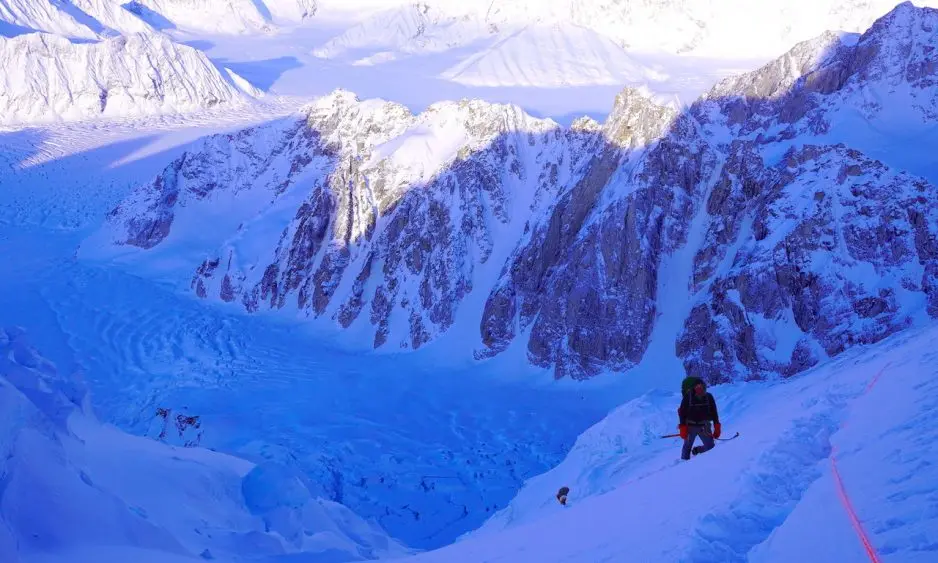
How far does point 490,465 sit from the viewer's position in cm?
3659

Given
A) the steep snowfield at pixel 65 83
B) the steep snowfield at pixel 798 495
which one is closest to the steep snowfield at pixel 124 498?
the steep snowfield at pixel 798 495

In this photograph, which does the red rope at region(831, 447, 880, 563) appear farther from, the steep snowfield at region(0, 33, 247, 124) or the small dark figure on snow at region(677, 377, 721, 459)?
the steep snowfield at region(0, 33, 247, 124)

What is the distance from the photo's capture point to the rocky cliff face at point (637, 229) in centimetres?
3628

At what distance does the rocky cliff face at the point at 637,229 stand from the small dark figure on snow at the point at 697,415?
79.1ft

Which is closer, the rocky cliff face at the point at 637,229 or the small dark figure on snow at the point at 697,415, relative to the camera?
the small dark figure on snow at the point at 697,415

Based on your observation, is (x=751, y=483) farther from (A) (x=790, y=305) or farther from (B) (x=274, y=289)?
(B) (x=274, y=289)

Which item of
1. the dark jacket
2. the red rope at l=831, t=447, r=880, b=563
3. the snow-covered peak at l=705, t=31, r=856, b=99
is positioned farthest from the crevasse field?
the snow-covered peak at l=705, t=31, r=856, b=99

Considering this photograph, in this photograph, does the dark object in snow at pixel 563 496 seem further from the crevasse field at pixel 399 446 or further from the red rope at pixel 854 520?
the red rope at pixel 854 520

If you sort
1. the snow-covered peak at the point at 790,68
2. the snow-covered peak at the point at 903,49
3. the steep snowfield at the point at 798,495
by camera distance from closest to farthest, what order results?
the steep snowfield at the point at 798,495
the snow-covered peak at the point at 903,49
the snow-covered peak at the point at 790,68

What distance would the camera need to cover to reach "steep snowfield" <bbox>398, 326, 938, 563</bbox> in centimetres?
708

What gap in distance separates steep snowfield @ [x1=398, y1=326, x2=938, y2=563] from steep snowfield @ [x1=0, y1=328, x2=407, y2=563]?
5280mm

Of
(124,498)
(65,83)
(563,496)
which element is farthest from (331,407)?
(65,83)

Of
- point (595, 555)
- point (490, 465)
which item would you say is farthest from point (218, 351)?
point (595, 555)

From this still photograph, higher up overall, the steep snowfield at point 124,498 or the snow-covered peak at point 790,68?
the snow-covered peak at point 790,68
